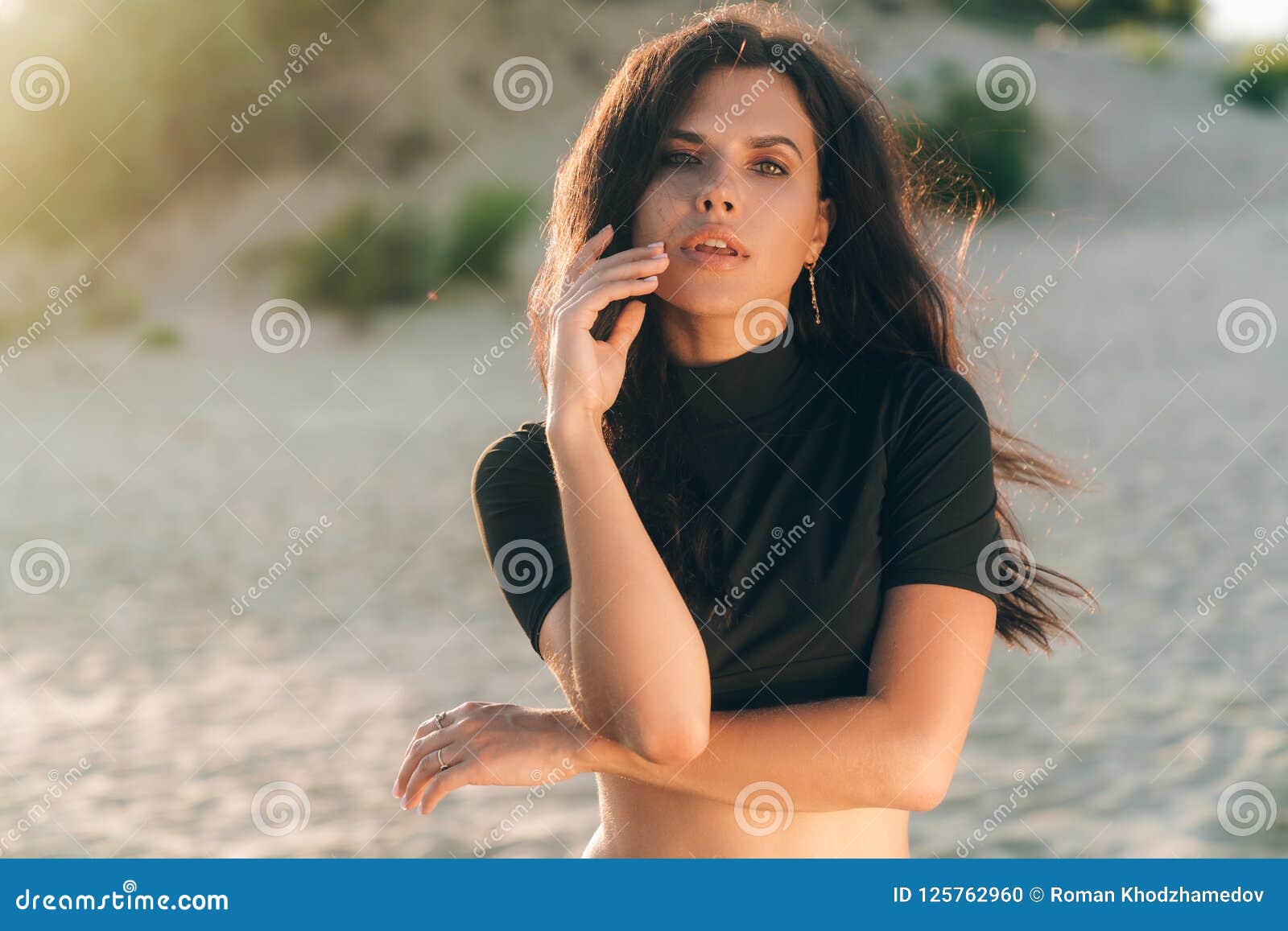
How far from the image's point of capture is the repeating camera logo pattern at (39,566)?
41.3 feet

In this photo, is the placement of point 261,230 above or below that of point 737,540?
above

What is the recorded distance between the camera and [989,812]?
22.8ft

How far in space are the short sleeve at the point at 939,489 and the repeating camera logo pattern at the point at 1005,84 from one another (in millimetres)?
16866

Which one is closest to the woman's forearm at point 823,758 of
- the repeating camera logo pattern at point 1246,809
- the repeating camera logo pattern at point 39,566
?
the repeating camera logo pattern at point 1246,809

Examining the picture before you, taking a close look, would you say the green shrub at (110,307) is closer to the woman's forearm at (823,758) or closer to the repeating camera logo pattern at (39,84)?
the repeating camera logo pattern at (39,84)

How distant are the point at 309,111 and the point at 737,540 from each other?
76.6ft

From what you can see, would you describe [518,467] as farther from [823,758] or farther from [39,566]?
[39,566]

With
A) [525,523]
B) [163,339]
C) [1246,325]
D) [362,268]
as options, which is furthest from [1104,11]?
[525,523]

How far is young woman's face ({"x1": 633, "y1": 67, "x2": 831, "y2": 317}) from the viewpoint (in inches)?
82.5

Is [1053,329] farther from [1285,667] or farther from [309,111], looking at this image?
[309,111]

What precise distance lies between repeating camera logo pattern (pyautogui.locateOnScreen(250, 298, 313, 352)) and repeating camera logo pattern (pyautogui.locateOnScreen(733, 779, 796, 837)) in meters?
17.5

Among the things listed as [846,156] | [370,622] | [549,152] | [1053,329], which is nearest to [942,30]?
[549,152]
